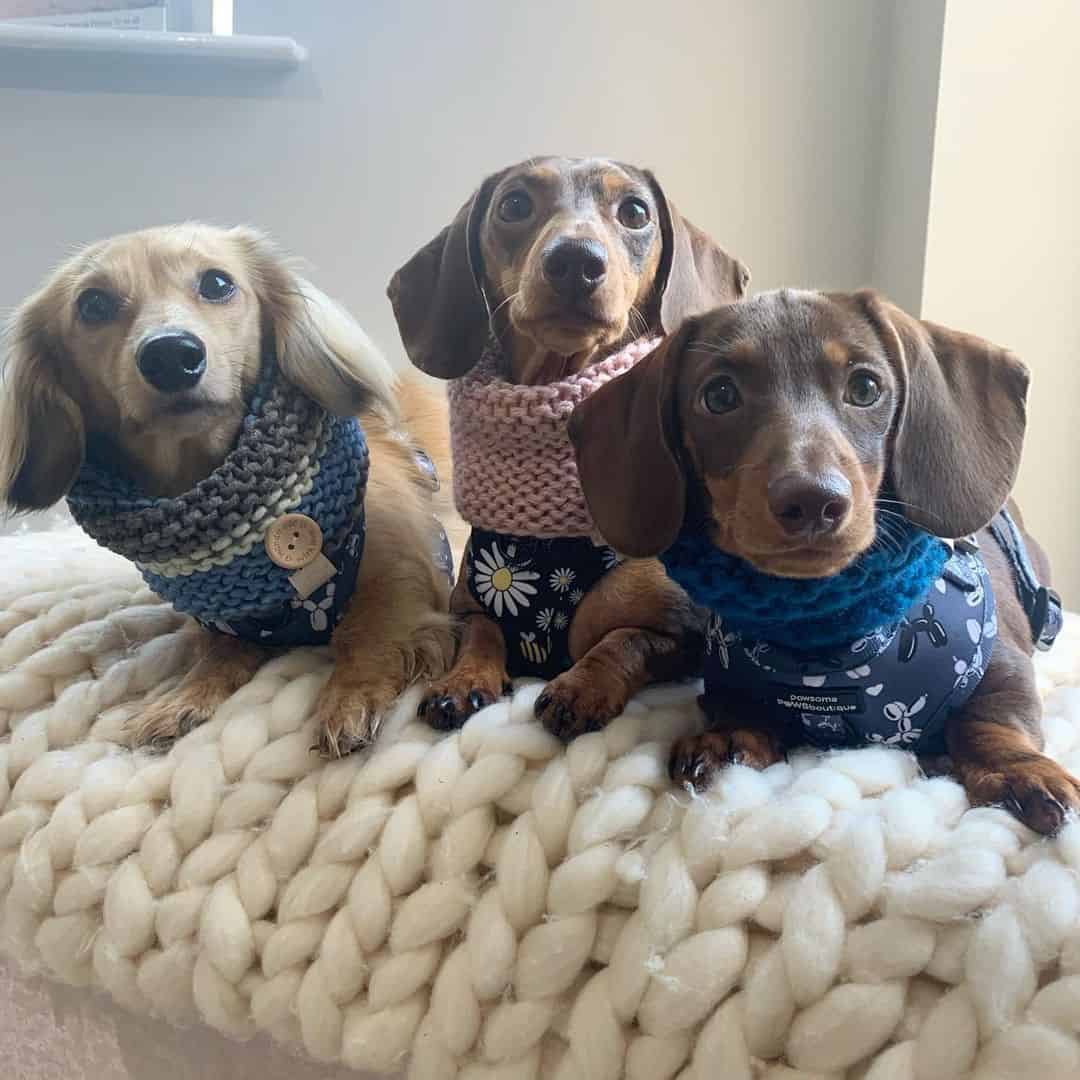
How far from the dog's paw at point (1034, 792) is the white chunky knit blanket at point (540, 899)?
0.05ft

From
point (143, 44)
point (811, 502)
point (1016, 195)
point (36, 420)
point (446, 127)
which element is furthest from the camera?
point (446, 127)

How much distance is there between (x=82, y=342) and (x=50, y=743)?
1.16 ft

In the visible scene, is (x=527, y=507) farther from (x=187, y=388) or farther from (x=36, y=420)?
(x=36, y=420)

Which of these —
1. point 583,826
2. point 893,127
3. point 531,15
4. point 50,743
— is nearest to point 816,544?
point 583,826

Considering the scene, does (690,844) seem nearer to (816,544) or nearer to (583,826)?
(583,826)

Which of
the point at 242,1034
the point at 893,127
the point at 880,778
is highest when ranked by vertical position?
the point at 893,127

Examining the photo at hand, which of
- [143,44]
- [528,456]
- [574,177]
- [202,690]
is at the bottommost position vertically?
[202,690]

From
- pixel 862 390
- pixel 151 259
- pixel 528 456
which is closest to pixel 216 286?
pixel 151 259

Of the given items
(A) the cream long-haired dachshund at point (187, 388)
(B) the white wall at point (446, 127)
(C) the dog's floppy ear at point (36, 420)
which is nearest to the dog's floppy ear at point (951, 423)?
(A) the cream long-haired dachshund at point (187, 388)

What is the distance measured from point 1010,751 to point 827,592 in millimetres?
163

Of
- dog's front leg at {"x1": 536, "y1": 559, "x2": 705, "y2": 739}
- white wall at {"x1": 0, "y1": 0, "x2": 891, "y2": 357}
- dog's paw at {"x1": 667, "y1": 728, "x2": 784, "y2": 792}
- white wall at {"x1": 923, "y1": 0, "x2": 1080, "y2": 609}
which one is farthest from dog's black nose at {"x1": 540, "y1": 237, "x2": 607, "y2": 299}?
white wall at {"x1": 0, "y1": 0, "x2": 891, "y2": 357}

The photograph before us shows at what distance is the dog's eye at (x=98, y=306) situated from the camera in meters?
0.97

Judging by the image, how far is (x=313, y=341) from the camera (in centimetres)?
100

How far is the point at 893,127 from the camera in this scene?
67.0 inches
